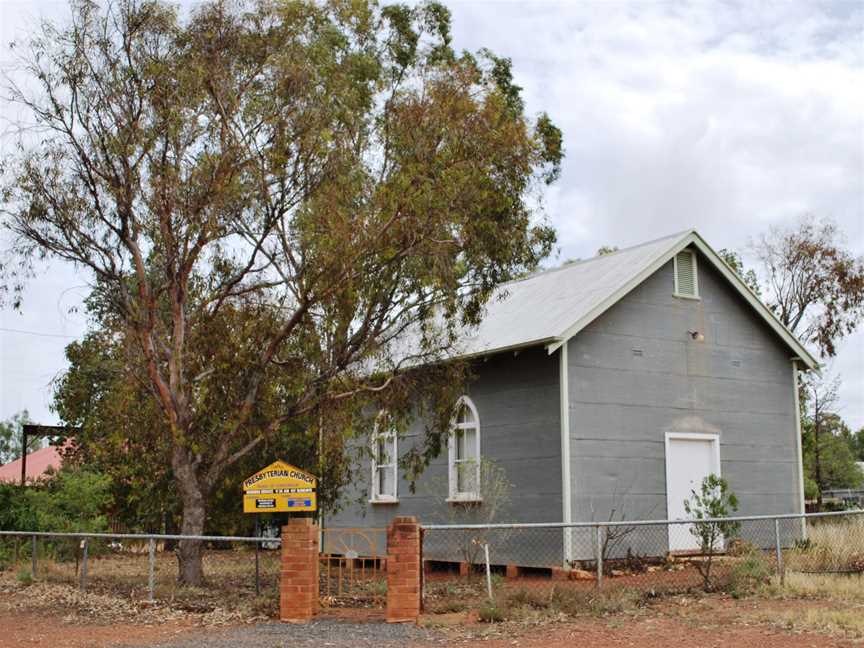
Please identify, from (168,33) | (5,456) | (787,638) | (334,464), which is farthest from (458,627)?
(5,456)

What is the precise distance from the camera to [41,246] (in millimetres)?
16797

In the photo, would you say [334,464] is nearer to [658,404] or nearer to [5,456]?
[658,404]

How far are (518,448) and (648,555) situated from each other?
308cm

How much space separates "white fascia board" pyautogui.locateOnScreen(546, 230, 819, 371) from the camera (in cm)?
1859

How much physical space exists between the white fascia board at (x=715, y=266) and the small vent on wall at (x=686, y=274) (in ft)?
0.93

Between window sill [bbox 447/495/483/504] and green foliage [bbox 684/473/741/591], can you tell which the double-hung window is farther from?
green foliage [bbox 684/473/741/591]

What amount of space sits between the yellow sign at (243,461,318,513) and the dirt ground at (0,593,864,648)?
11.0 ft

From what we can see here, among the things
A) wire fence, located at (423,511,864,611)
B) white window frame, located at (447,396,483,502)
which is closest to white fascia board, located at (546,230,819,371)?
white window frame, located at (447,396,483,502)

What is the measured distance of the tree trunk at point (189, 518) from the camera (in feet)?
54.8

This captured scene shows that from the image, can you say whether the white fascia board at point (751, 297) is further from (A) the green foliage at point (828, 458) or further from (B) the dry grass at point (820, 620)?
(A) the green foliage at point (828, 458)

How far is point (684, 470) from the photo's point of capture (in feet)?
66.2

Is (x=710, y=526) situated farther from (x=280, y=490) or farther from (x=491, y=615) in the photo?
(x=280, y=490)

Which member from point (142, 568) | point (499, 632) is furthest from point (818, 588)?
point (142, 568)

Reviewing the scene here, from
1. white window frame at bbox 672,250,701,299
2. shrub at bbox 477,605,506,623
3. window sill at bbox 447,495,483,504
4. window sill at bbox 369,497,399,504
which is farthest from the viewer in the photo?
window sill at bbox 369,497,399,504
